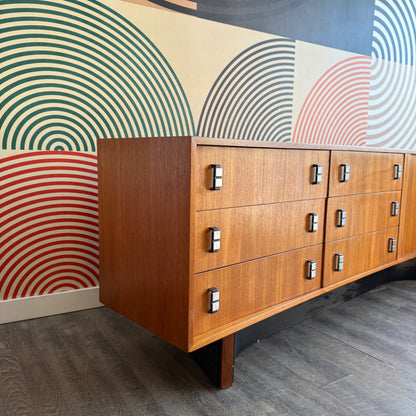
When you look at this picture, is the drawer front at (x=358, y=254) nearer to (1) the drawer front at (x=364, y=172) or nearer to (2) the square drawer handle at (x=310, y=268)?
(2) the square drawer handle at (x=310, y=268)

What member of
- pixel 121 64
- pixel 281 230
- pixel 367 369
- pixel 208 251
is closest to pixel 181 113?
pixel 121 64

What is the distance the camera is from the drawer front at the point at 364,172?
5.19 ft

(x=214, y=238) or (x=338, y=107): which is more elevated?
(x=338, y=107)

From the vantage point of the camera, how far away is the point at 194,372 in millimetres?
1346

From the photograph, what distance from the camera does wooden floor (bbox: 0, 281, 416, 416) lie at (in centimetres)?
116

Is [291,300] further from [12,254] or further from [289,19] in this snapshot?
[289,19]

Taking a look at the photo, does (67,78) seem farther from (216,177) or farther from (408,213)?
(408,213)

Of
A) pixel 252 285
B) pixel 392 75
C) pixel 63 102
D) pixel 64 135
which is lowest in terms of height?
pixel 252 285

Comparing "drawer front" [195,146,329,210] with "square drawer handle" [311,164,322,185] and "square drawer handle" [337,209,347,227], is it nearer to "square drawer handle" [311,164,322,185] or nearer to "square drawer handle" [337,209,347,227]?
"square drawer handle" [311,164,322,185]

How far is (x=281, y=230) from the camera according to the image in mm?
1396

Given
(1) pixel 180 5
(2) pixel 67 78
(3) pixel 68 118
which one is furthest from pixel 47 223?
(1) pixel 180 5

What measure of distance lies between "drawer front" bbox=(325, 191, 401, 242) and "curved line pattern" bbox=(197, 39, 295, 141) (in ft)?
2.98

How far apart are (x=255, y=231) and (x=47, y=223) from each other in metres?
1.06

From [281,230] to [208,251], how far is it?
0.36 metres
